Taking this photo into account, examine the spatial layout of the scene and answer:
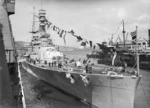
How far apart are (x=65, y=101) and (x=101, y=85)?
15.4ft

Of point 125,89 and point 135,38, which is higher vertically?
point 135,38

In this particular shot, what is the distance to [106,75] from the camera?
16.8 m

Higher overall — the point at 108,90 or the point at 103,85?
the point at 103,85

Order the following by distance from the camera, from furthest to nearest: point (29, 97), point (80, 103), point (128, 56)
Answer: point (128, 56), point (29, 97), point (80, 103)

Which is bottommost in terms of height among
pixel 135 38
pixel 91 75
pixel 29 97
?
pixel 29 97

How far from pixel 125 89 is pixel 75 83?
5.60 metres

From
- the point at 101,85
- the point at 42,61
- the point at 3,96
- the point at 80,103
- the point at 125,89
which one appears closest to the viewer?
the point at 3,96

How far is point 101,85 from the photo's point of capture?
684 inches

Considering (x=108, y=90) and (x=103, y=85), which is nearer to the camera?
(x=108, y=90)

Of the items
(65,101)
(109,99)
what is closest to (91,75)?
(109,99)

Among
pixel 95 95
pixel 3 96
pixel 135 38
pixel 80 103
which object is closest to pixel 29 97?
pixel 80 103

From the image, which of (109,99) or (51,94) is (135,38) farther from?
(51,94)

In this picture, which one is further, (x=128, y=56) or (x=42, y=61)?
(x=128, y=56)

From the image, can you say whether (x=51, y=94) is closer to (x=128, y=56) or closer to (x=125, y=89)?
(x=125, y=89)
